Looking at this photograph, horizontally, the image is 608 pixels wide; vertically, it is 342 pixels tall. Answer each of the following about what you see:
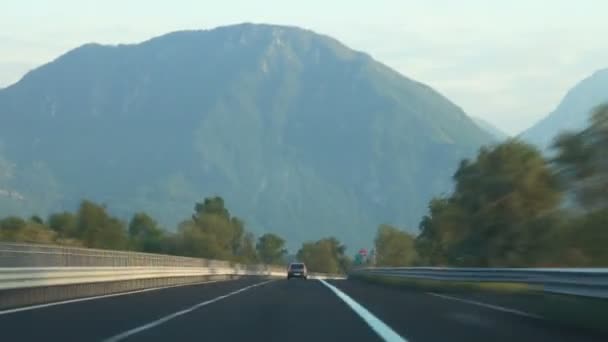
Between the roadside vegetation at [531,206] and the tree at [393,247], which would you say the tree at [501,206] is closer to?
the roadside vegetation at [531,206]

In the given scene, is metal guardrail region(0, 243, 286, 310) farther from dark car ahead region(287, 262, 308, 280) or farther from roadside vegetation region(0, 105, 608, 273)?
dark car ahead region(287, 262, 308, 280)

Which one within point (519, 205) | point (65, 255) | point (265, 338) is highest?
point (519, 205)

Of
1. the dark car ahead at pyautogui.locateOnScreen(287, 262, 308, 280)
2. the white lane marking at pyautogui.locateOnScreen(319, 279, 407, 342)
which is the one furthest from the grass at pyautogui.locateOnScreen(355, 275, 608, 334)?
the dark car ahead at pyautogui.locateOnScreen(287, 262, 308, 280)

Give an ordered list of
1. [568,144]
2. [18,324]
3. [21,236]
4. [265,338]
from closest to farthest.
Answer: [265,338] → [18,324] → [568,144] → [21,236]

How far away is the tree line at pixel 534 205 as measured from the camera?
182 ft

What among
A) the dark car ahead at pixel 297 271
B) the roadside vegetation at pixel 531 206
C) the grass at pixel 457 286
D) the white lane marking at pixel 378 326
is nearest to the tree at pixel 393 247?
the roadside vegetation at pixel 531 206

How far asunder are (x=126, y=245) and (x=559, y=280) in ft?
439

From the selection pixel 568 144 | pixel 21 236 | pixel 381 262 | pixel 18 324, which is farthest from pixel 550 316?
pixel 381 262

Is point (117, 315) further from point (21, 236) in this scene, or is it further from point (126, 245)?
point (126, 245)

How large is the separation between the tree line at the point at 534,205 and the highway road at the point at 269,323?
3345cm

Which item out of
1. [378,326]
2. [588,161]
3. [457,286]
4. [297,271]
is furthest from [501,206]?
[378,326]

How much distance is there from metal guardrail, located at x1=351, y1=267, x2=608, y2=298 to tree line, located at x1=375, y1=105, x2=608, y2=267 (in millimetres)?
15047

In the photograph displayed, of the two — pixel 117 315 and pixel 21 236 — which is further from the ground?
pixel 21 236

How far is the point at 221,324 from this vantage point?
53.8 ft
